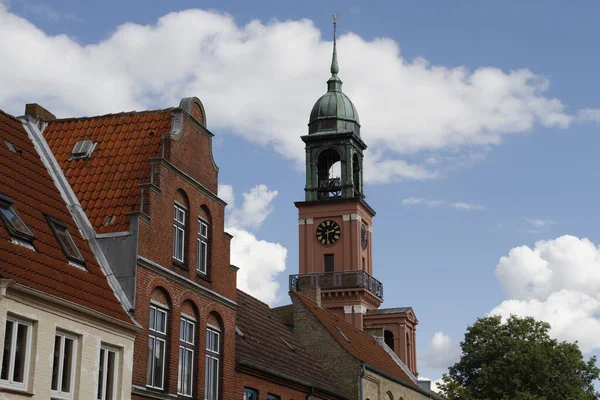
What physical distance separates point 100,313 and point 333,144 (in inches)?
2528

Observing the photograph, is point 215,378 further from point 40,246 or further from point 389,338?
point 389,338

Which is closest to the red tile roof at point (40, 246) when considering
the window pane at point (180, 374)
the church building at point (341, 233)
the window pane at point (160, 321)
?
the window pane at point (160, 321)

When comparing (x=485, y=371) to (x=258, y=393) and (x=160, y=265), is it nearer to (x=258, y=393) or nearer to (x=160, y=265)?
(x=258, y=393)

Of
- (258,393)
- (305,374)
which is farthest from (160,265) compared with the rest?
(305,374)

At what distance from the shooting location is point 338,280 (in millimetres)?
81688

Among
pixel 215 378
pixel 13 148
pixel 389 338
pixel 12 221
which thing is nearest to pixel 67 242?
pixel 12 221

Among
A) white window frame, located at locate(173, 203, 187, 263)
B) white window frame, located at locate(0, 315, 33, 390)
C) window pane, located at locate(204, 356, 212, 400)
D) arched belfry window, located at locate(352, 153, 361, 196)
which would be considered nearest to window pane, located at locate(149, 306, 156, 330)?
white window frame, located at locate(173, 203, 187, 263)

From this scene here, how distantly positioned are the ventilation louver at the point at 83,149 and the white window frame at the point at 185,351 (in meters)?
5.41

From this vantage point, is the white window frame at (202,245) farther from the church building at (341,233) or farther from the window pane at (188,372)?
the church building at (341,233)

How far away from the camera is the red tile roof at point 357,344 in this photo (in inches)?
1738

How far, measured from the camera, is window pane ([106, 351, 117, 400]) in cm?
2217

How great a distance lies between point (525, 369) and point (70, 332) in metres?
32.5

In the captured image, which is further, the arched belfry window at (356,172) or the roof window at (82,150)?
the arched belfry window at (356,172)

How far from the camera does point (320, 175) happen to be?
3413 inches
